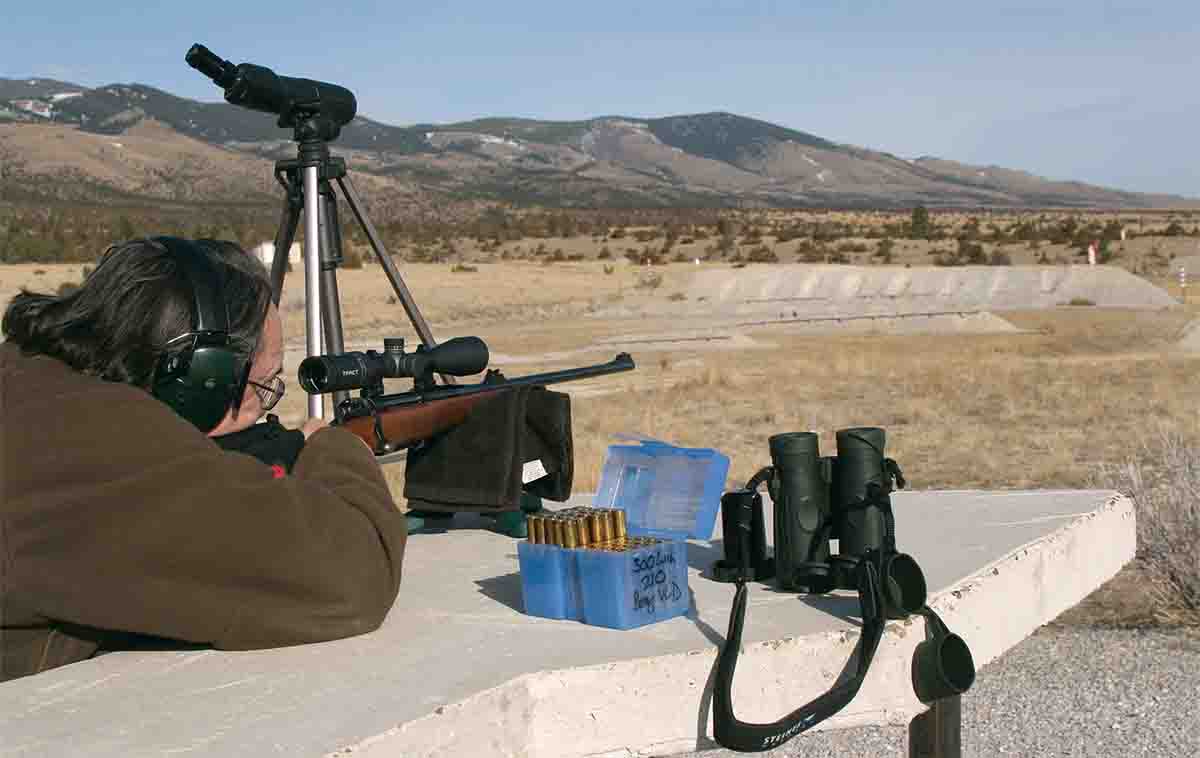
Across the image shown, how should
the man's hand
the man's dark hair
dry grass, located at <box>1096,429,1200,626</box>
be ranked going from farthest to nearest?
1. dry grass, located at <box>1096,429,1200,626</box>
2. the man's hand
3. the man's dark hair

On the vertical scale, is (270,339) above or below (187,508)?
above

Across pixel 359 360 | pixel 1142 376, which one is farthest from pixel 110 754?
pixel 1142 376

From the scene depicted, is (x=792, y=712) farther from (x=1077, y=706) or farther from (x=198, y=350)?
(x=1077, y=706)

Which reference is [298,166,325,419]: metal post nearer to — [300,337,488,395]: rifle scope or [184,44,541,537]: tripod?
[184,44,541,537]: tripod

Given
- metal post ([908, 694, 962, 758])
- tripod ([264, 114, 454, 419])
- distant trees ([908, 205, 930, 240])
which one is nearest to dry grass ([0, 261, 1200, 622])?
tripod ([264, 114, 454, 419])

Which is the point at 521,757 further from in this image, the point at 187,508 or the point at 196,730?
the point at 187,508

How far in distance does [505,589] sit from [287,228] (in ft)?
8.15

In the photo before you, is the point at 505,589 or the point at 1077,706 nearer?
the point at 505,589

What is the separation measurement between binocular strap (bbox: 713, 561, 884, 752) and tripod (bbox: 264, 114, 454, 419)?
2.72m

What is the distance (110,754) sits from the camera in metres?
2.30

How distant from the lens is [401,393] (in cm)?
409

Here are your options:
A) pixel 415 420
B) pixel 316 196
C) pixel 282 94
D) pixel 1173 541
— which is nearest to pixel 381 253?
pixel 316 196

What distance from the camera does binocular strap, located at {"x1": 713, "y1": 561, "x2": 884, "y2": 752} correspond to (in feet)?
8.89

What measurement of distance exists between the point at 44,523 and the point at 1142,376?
16173 mm
